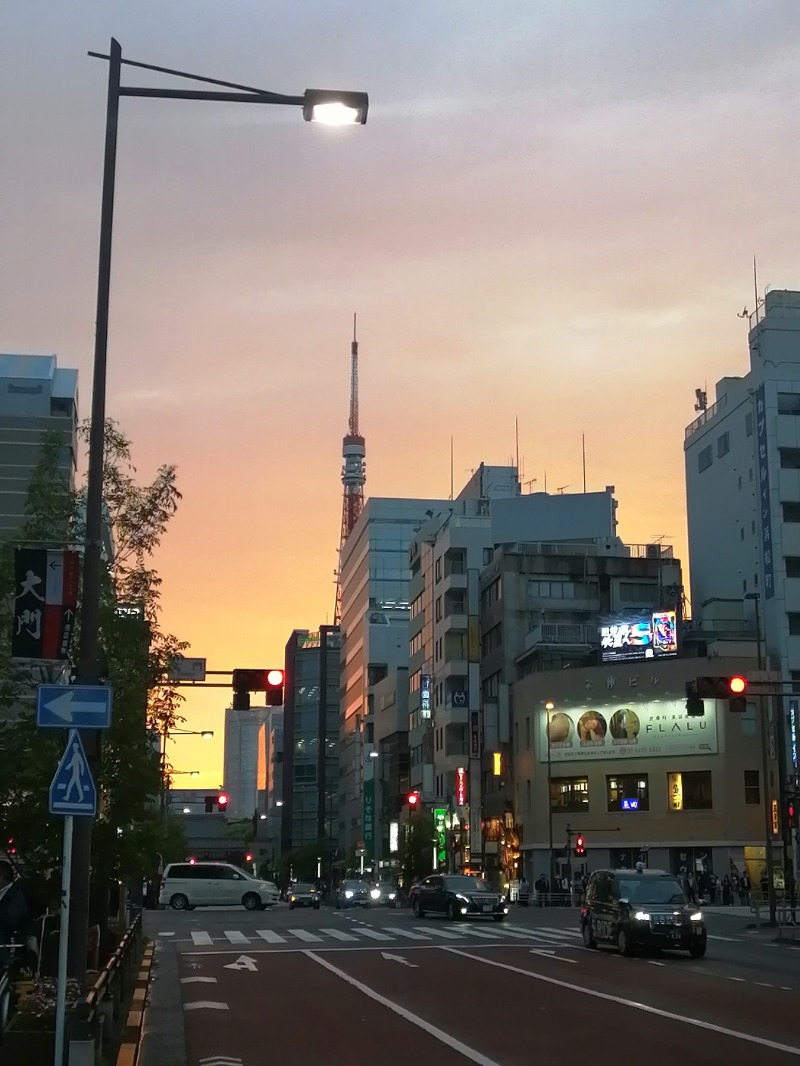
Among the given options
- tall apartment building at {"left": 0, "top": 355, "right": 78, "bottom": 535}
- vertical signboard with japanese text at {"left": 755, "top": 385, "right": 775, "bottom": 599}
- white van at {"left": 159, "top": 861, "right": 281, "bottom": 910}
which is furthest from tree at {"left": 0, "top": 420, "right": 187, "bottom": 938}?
tall apartment building at {"left": 0, "top": 355, "right": 78, "bottom": 535}

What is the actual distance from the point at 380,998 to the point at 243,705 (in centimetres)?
1033

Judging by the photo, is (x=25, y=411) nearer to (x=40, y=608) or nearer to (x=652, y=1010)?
(x=652, y=1010)

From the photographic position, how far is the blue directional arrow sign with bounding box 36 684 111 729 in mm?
12250

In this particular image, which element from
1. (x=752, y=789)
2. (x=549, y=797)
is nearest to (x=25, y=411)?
(x=549, y=797)

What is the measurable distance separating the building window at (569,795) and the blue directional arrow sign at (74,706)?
223 feet

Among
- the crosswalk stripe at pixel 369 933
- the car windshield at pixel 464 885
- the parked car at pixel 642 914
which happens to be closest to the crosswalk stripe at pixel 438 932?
the crosswalk stripe at pixel 369 933

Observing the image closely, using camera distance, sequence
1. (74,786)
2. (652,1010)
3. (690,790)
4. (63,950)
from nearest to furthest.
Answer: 1. (63,950)
2. (74,786)
3. (652,1010)
4. (690,790)

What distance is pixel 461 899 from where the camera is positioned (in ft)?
152

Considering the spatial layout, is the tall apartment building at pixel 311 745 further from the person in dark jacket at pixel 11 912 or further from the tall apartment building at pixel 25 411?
the person in dark jacket at pixel 11 912

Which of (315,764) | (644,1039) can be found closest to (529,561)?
(644,1039)

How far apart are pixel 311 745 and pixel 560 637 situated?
103409mm

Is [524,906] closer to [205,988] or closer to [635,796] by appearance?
[635,796]

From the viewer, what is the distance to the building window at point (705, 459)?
8481 centimetres

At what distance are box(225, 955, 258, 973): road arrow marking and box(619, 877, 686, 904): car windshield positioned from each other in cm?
781
